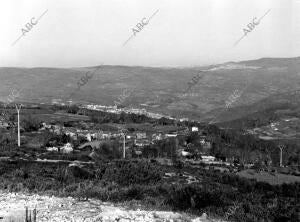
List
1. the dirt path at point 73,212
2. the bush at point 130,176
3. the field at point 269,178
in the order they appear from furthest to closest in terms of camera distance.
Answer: the field at point 269,178, the bush at point 130,176, the dirt path at point 73,212

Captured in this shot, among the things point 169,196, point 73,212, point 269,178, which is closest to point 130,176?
point 169,196

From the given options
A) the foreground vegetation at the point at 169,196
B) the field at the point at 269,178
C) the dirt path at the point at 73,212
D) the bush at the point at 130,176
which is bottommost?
the field at the point at 269,178

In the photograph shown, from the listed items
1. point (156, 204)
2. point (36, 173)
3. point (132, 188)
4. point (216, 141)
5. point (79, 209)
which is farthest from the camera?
point (216, 141)

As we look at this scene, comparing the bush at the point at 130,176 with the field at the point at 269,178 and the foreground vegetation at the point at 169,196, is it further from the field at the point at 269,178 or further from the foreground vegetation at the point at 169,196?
the field at the point at 269,178

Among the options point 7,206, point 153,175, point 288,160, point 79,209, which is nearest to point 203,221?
point 79,209

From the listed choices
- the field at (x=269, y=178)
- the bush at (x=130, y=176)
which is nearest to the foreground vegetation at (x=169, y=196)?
the bush at (x=130, y=176)

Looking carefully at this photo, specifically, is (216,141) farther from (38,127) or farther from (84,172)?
(84,172)

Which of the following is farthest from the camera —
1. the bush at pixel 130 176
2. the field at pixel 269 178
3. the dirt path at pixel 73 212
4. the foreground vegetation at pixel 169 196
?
the field at pixel 269 178

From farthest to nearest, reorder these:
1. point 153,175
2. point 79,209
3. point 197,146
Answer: point 197,146
point 153,175
point 79,209

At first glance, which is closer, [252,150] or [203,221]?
[203,221]
